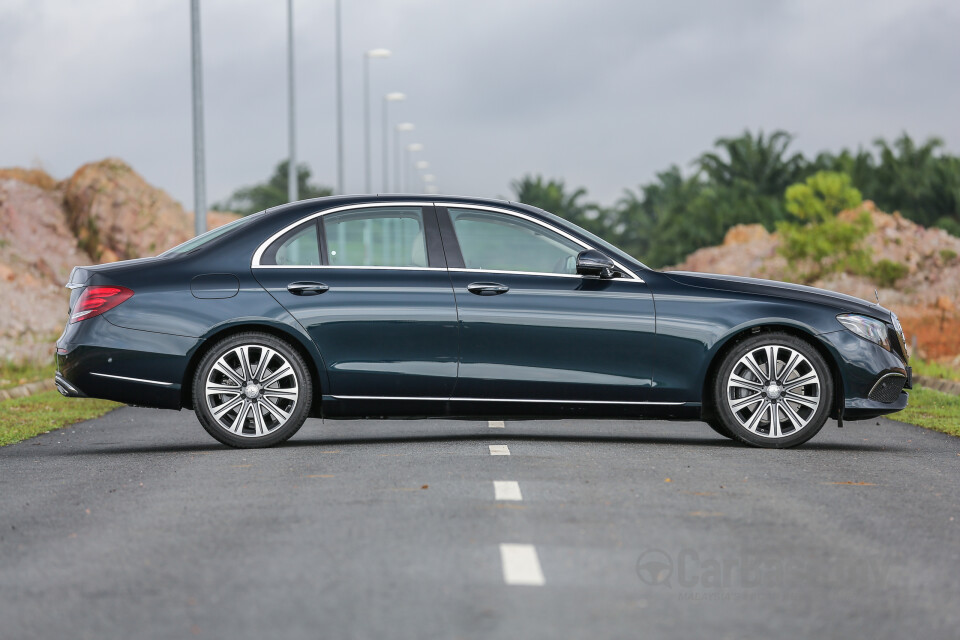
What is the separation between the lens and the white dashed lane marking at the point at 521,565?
5395mm

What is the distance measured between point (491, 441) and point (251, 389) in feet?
5.33

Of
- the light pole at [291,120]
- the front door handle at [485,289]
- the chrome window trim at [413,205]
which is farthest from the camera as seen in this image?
the light pole at [291,120]

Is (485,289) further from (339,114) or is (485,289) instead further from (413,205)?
(339,114)

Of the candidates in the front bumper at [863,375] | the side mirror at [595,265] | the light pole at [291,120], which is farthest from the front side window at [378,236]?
the light pole at [291,120]

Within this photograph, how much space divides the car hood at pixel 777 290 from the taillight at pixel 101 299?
3.54 metres

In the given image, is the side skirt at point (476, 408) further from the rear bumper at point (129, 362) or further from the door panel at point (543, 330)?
the rear bumper at point (129, 362)

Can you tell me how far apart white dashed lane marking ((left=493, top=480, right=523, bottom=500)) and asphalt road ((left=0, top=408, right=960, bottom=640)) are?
25mm

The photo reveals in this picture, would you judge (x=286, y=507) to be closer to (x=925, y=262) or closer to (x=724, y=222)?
(x=925, y=262)

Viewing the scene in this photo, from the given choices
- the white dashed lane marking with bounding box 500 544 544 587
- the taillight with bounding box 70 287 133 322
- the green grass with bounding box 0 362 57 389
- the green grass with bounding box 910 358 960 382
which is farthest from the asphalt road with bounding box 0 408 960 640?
the green grass with bounding box 910 358 960 382

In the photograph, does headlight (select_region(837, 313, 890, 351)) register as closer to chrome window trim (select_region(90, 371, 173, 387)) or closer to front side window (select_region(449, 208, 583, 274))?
front side window (select_region(449, 208, 583, 274))

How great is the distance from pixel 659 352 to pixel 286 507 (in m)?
3.41

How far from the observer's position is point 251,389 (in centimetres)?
959

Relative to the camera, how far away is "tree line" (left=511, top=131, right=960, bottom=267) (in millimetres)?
63281

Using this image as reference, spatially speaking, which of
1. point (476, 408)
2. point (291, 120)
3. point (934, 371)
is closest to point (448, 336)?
point (476, 408)
